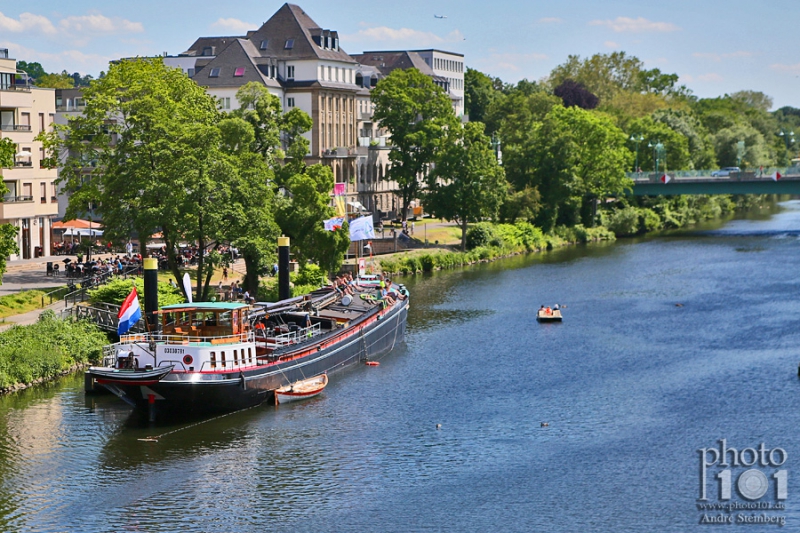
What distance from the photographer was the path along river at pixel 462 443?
4538 centimetres

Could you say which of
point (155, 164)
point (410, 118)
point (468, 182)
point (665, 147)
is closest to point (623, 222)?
point (665, 147)

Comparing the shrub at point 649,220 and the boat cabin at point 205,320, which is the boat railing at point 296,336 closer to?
the boat cabin at point 205,320

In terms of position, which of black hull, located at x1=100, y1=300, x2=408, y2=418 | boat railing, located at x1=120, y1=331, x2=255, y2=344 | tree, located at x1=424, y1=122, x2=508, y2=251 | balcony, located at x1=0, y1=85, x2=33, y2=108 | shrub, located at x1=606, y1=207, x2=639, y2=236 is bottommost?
black hull, located at x1=100, y1=300, x2=408, y2=418

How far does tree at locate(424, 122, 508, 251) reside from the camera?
126 m

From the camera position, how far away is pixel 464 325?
83625 mm

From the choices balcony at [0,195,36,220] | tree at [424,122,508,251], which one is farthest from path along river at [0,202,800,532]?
tree at [424,122,508,251]

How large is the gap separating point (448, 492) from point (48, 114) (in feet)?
211

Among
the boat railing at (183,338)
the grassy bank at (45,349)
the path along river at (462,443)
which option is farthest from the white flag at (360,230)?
the boat railing at (183,338)

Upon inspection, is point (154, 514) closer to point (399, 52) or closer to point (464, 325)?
point (464, 325)

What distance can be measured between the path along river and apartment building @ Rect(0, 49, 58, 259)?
31361 millimetres

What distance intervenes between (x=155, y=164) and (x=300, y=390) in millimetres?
24189

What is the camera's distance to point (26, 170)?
9438cm

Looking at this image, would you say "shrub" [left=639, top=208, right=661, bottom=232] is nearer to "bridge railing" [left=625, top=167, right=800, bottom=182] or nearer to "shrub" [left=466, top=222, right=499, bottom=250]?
"bridge railing" [left=625, top=167, right=800, bottom=182]

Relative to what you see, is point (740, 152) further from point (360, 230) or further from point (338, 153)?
point (360, 230)
